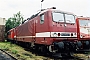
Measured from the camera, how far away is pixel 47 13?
36.2 feet

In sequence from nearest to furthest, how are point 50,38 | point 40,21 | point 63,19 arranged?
point 50,38
point 63,19
point 40,21

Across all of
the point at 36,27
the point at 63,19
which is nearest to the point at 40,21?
the point at 36,27

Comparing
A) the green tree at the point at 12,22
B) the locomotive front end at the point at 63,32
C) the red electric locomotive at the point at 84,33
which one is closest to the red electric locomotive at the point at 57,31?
the locomotive front end at the point at 63,32

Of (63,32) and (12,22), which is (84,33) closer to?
(63,32)

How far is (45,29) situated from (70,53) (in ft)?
7.10

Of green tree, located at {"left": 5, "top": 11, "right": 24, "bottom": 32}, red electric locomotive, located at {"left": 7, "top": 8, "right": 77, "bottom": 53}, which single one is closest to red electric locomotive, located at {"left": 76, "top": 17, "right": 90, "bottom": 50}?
red electric locomotive, located at {"left": 7, "top": 8, "right": 77, "bottom": 53}

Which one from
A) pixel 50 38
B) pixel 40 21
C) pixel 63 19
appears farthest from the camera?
pixel 40 21

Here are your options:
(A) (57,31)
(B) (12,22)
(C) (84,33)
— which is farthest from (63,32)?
(B) (12,22)

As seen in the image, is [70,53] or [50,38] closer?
[50,38]

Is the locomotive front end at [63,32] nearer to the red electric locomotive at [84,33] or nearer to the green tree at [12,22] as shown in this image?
the red electric locomotive at [84,33]

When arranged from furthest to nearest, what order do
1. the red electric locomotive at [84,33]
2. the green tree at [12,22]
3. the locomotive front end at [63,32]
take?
the green tree at [12,22], the red electric locomotive at [84,33], the locomotive front end at [63,32]

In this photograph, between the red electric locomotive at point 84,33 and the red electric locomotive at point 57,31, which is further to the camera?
the red electric locomotive at point 84,33

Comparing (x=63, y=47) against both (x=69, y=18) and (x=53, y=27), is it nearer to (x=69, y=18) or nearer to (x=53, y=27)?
(x=53, y=27)

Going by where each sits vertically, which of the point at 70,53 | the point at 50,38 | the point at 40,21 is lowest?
the point at 70,53
